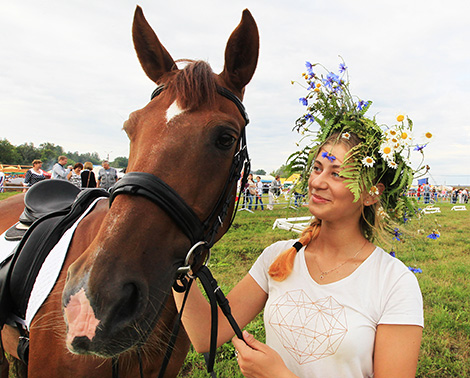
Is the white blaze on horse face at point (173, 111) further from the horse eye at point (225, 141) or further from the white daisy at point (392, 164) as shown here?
the white daisy at point (392, 164)

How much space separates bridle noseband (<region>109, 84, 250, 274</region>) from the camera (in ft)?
3.81

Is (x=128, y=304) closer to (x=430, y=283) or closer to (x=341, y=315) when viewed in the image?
(x=341, y=315)

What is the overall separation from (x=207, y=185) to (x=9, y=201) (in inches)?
131

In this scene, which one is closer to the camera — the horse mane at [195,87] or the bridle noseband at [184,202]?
the bridle noseband at [184,202]

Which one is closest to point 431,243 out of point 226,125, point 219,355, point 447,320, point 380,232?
point 447,320

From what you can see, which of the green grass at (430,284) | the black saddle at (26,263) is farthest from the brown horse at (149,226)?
the green grass at (430,284)

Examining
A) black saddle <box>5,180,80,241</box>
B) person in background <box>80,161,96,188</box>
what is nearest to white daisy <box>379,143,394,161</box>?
black saddle <box>5,180,80,241</box>

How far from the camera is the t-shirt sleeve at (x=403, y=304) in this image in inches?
48.7

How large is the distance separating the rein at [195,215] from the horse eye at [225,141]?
0.33ft

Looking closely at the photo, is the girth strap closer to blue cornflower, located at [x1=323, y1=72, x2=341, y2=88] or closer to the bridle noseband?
the bridle noseband

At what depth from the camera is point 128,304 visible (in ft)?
3.52

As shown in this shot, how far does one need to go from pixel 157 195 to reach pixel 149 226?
123mm

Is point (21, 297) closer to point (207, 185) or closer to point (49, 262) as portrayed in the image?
point (49, 262)

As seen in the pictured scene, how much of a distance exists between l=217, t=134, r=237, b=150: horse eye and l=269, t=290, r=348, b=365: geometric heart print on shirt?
2.64 feet
